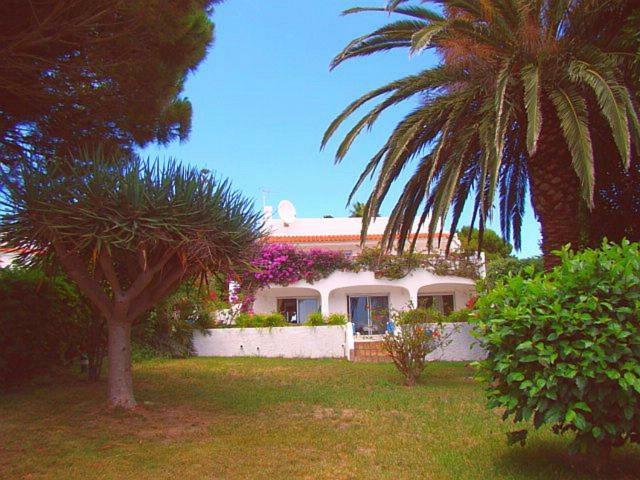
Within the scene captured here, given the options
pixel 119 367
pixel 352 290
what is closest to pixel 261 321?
pixel 352 290

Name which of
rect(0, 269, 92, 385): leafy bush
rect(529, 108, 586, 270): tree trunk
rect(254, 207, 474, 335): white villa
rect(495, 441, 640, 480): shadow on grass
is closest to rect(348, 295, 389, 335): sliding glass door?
rect(254, 207, 474, 335): white villa

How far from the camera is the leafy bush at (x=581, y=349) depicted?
14.2 feet

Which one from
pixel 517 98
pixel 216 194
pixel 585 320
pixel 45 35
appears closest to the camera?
pixel 585 320

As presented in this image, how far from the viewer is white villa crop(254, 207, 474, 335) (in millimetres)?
21609

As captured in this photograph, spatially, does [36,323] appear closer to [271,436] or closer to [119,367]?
[119,367]

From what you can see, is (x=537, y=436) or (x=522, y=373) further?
(x=537, y=436)

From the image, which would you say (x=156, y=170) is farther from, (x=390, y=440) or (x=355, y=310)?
(x=355, y=310)

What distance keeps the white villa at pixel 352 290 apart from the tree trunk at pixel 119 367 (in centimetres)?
1290

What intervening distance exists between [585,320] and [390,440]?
3.17 metres

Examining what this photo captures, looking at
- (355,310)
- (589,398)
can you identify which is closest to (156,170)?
(589,398)

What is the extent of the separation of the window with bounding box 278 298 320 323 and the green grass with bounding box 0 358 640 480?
12917mm

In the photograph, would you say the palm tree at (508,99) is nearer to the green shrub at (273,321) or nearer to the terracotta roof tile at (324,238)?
the green shrub at (273,321)

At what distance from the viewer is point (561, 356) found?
4.49 meters

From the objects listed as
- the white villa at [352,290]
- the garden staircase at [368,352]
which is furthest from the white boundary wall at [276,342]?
Result: the white villa at [352,290]
